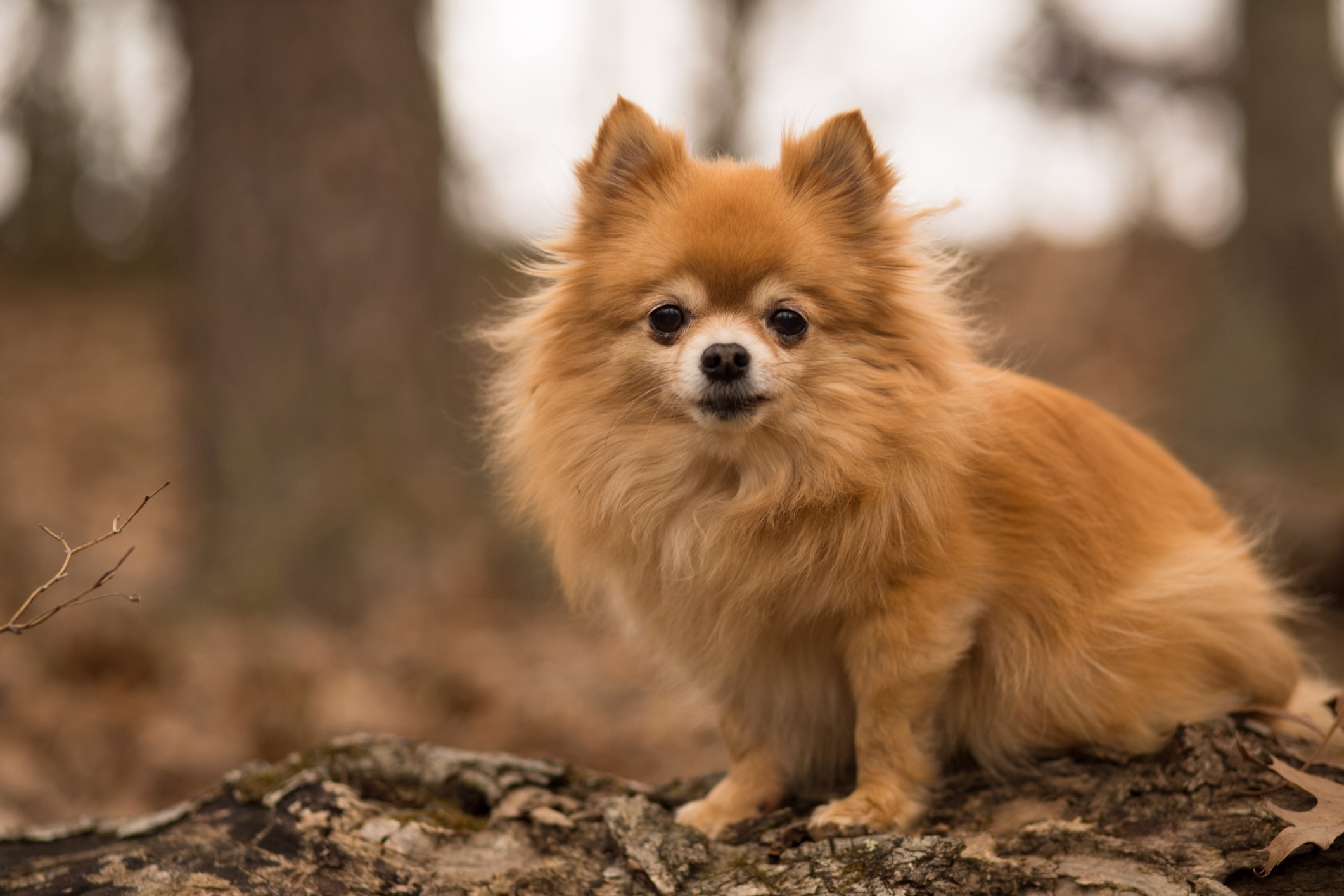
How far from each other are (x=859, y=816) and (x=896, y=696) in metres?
0.30

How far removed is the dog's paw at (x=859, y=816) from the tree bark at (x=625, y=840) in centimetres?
5

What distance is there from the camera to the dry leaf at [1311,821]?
216 cm

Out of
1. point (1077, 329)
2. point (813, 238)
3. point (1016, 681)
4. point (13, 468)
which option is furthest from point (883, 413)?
point (1077, 329)

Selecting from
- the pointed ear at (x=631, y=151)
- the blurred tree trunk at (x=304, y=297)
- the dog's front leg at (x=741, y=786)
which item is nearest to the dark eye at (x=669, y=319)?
the pointed ear at (x=631, y=151)

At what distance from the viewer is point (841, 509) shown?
2.69 meters

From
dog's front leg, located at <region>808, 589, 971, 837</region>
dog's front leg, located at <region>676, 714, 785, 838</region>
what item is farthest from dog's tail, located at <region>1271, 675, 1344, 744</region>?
dog's front leg, located at <region>676, 714, 785, 838</region>

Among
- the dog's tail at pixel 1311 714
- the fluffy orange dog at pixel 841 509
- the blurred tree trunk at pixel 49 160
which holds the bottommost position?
the dog's tail at pixel 1311 714

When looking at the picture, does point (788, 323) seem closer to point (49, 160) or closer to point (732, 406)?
point (732, 406)

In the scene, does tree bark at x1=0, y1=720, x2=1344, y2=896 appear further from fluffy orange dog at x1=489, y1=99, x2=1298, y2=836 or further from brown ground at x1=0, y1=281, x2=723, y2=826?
brown ground at x1=0, y1=281, x2=723, y2=826

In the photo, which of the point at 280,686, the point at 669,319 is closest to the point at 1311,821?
the point at 669,319

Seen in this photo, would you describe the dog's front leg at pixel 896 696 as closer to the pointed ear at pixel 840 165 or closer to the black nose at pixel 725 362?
the black nose at pixel 725 362

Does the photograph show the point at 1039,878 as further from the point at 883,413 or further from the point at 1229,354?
the point at 1229,354

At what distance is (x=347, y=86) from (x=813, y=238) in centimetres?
386

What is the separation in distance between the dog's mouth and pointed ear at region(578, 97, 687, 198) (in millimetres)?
698
